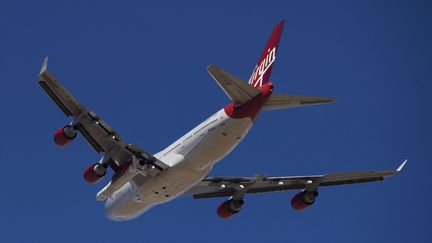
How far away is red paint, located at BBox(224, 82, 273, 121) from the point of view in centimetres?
3844

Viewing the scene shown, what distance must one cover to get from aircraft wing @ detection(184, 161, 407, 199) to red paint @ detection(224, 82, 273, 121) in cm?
784

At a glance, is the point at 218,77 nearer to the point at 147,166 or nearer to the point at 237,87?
the point at 237,87

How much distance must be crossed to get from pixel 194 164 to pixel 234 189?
8028mm

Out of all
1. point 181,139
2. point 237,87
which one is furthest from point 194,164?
point 237,87

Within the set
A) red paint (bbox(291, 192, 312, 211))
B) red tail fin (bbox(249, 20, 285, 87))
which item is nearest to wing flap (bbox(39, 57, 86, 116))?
red tail fin (bbox(249, 20, 285, 87))

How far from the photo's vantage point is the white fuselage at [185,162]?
1542 inches

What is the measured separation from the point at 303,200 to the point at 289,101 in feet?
34.7

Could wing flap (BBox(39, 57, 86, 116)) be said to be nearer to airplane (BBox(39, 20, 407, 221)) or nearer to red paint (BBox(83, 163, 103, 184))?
airplane (BBox(39, 20, 407, 221))

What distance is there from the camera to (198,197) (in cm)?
4881

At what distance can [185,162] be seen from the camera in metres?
40.9

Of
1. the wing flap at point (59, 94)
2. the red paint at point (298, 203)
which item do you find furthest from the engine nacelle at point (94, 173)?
the red paint at point (298, 203)

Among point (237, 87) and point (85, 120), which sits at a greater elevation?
point (85, 120)

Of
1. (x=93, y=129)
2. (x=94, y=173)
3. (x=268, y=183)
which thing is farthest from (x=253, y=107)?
(x=268, y=183)

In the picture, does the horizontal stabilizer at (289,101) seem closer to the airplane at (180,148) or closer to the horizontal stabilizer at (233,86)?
the airplane at (180,148)
